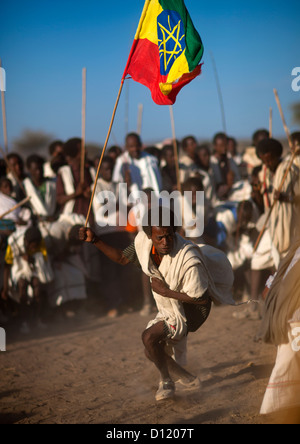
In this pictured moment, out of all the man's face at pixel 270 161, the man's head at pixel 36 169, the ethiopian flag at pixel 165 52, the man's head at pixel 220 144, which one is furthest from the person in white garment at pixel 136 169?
the ethiopian flag at pixel 165 52

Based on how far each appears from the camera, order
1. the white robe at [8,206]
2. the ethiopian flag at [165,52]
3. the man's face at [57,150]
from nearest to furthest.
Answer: the ethiopian flag at [165,52] < the white robe at [8,206] < the man's face at [57,150]

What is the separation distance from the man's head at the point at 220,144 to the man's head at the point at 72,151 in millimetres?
2937

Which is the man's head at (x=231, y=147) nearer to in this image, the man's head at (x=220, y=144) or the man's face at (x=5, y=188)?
the man's head at (x=220, y=144)

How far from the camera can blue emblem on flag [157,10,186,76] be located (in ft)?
17.8

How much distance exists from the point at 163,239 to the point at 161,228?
94 mm

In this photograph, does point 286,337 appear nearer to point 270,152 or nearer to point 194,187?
point 270,152

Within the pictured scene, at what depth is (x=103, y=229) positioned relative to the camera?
29.6 feet

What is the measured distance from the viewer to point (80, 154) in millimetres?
9273

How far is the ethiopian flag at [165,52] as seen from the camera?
539 cm

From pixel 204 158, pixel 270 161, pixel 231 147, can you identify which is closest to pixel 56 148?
pixel 204 158

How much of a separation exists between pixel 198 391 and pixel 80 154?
4800mm
